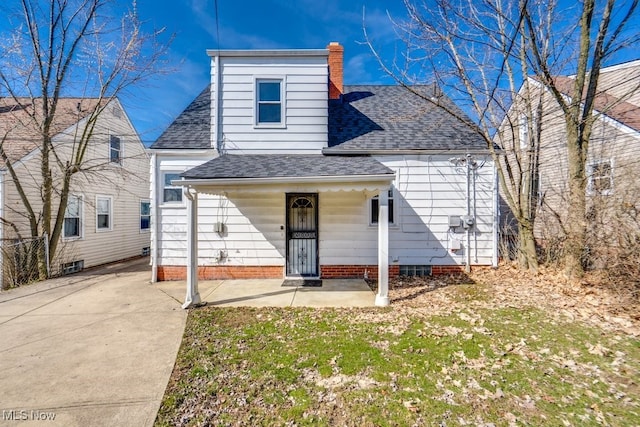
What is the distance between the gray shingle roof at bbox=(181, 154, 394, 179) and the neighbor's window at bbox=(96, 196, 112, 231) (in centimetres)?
781

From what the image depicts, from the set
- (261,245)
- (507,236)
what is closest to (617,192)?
(507,236)

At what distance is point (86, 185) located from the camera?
10648 mm

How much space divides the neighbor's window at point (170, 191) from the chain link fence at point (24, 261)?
4028 mm

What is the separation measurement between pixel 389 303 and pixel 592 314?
3.32 m

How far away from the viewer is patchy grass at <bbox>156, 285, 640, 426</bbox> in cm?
260

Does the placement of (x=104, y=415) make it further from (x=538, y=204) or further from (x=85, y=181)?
(x=85, y=181)

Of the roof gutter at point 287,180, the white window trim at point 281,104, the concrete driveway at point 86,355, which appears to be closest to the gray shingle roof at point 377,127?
the white window trim at point 281,104

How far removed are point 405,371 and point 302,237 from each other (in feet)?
15.1

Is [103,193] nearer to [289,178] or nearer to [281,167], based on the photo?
[281,167]

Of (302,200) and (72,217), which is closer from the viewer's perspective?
(302,200)

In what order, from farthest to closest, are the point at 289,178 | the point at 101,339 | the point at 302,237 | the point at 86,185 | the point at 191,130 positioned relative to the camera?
the point at 86,185 < the point at 191,130 < the point at 302,237 < the point at 289,178 < the point at 101,339

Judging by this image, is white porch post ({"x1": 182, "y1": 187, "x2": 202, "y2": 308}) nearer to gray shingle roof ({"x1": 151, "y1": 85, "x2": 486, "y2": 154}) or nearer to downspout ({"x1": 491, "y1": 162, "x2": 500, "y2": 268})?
gray shingle roof ({"x1": 151, "y1": 85, "x2": 486, "y2": 154})

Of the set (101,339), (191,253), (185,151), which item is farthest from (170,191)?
(101,339)

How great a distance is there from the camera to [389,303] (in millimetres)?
5496
